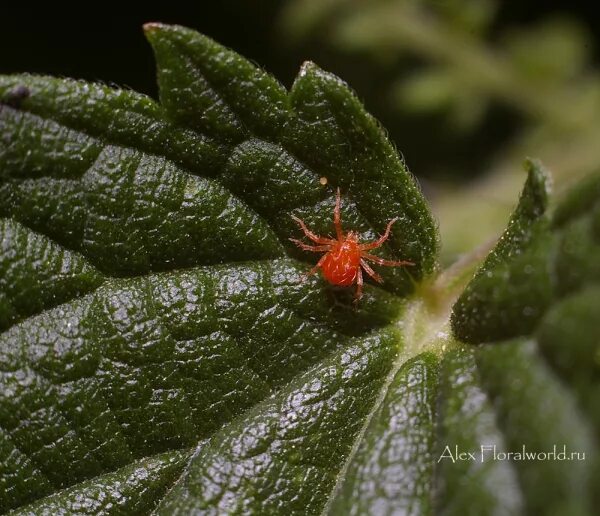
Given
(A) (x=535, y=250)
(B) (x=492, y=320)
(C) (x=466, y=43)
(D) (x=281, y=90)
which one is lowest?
(B) (x=492, y=320)

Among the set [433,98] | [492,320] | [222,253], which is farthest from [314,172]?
[433,98]

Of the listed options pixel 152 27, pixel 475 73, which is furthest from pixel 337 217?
pixel 475 73

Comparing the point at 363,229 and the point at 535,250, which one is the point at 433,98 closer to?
the point at 363,229

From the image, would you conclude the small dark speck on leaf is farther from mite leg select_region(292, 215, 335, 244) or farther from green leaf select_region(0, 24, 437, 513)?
mite leg select_region(292, 215, 335, 244)

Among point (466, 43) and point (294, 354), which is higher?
point (466, 43)

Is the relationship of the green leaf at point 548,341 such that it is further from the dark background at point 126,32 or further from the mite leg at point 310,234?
the dark background at point 126,32

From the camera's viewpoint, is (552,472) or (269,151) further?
(269,151)

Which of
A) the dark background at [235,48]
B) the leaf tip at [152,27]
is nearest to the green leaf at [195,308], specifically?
the leaf tip at [152,27]
